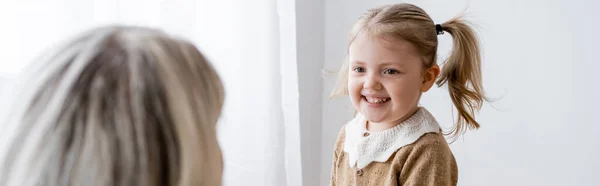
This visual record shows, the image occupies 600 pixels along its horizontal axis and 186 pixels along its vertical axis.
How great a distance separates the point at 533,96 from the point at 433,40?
2.28ft

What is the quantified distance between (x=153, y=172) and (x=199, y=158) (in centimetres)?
4

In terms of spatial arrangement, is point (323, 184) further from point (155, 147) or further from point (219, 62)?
point (155, 147)

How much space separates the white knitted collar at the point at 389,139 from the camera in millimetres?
1140

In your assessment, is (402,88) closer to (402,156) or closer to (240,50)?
(402,156)

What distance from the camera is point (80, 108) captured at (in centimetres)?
54

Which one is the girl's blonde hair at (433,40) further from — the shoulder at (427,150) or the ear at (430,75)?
the shoulder at (427,150)

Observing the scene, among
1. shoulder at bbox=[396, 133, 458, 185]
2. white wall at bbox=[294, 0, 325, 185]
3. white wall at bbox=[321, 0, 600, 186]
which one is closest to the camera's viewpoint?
shoulder at bbox=[396, 133, 458, 185]

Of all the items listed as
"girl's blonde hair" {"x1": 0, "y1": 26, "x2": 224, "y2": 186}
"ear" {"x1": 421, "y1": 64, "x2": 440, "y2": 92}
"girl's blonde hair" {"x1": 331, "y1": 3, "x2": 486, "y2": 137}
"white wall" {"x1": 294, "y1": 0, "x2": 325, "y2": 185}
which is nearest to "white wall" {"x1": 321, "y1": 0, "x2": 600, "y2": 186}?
"white wall" {"x1": 294, "y1": 0, "x2": 325, "y2": 185}

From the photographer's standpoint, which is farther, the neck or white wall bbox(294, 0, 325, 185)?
white wall bbox(294, 0, 325, 185)

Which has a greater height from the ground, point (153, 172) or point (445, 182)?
point (153, 172)

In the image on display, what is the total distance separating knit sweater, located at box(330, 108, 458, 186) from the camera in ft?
3.53

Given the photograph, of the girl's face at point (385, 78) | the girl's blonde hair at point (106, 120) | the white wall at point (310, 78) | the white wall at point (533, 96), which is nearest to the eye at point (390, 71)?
the girl's face at point (385, 78)

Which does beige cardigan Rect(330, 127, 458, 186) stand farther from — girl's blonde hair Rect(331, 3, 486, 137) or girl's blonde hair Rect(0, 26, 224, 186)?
girl's blonde hair Rect(0, 26, 224, 186)

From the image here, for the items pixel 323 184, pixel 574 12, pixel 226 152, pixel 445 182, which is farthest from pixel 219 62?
pixel 574 12
